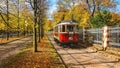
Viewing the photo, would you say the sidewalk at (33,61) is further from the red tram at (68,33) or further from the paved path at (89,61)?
the red tram at (68,33)

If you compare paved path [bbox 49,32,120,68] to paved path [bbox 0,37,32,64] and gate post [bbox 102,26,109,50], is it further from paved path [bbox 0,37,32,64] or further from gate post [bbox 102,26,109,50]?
paved path [bbox 0,37,32,64]

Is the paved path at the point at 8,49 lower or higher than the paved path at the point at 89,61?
higher

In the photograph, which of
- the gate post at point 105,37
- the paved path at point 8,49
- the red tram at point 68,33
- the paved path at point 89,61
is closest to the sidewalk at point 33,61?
the paved path at point 89,61

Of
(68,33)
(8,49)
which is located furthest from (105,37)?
(8,49)

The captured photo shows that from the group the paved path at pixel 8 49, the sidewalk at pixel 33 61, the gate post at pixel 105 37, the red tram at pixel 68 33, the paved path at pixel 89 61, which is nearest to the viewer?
the sidewalk at pixel 33 61

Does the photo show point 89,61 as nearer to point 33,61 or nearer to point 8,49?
point 33,61

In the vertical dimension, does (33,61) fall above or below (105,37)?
below

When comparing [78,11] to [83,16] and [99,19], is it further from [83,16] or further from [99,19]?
[99,19]

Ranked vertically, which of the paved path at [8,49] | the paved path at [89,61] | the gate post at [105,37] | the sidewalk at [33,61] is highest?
the gate post at [105,37]

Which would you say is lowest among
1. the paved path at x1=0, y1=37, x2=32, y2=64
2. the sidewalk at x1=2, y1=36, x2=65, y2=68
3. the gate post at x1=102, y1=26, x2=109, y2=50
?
the paved path at x1=0, y1=37, x2=32, y2=64

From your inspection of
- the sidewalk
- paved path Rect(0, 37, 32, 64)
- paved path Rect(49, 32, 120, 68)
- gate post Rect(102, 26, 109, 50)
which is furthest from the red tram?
the sidewalk

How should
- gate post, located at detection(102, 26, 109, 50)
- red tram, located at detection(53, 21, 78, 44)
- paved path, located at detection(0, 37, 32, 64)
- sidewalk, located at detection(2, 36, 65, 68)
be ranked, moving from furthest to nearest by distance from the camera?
red tram, located at detection(53, 21, 78, 44), gate post, located at detection(102, 26, 109, 50), paved path, located at detection(0, 37, 32, 64), sidewalk, located at detection(2, 36, 65, 68)

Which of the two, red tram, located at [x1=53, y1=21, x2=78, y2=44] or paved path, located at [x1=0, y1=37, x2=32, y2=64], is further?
red tram, located at [x1=53, y1=21, x2=78, y2=44]

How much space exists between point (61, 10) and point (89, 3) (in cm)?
2106
